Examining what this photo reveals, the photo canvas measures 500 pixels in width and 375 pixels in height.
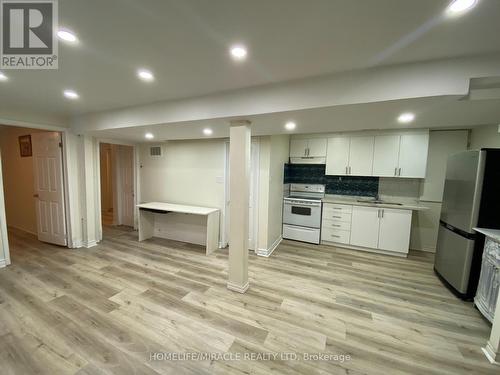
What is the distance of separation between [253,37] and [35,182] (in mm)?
5108

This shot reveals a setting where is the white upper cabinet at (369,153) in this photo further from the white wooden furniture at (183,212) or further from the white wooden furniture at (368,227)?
the white wooden furniture at (183,212)

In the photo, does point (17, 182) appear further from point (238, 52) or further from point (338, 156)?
point (338, 156)

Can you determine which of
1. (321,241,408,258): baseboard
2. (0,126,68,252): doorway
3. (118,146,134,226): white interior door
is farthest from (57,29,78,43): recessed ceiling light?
(321,241,408,258): baseboard

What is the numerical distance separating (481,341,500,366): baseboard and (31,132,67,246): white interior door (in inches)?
234

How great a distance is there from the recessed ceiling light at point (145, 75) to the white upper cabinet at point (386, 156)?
3.93m

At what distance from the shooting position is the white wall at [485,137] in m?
2.93

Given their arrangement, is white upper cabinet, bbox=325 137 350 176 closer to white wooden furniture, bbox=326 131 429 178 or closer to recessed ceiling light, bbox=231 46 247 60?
white wooden furniture, bbox=326 131 429 178

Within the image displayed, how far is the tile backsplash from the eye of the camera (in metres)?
4.19

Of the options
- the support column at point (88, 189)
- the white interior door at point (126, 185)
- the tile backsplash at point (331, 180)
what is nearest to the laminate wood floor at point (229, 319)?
the support column at point (88, 189)

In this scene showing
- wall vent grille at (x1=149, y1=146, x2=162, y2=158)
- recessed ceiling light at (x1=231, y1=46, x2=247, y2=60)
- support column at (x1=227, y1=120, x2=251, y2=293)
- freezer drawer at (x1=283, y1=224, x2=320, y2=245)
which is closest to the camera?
recessed ceiling light at (x1=231, y1=46, x2=247, y2=60)

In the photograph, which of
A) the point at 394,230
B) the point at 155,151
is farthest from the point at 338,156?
the point at 155,151

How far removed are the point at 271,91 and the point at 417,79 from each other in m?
1.23

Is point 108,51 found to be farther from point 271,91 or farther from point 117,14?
point 271,91

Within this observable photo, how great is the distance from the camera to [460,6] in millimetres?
1034
